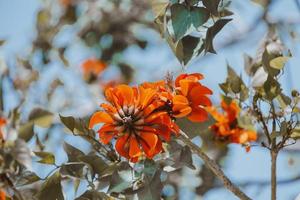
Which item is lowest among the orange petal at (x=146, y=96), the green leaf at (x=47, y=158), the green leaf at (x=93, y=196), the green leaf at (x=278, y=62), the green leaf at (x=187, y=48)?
the green leaf at (x=93, y=196)

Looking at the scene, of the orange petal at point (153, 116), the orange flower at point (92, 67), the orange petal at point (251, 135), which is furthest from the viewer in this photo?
the orange flower at point (92, 67)

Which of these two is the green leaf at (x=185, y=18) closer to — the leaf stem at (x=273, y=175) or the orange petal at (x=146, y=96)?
the orange petal at (x=146, y=96)

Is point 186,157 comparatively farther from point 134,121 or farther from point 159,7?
point 159,7

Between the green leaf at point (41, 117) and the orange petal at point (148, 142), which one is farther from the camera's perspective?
the green leaf at point (41, 117)

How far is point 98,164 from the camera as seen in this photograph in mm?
1281

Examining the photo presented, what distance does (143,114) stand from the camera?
121 centimetres

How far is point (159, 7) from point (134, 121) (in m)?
0.23

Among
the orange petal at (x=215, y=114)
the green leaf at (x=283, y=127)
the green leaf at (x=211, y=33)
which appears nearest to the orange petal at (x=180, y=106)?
the green leaf at (x=211, y=33)

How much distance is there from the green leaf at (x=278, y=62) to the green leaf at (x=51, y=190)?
482mm

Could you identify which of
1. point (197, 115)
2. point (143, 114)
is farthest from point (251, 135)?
point (143, 114)

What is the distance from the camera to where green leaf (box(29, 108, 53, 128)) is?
1614mm

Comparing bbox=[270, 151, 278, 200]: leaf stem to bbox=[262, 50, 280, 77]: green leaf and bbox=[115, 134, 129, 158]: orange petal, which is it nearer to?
bbox=[262, 50, 280, 77]: green leaf

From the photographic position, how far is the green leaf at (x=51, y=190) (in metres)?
1.29

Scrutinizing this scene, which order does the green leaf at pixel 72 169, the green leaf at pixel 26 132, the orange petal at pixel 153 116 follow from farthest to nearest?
the green leaf at pixel 26 132
the green leaf at pixel 72 169
the orange petal at pixel 153 116
